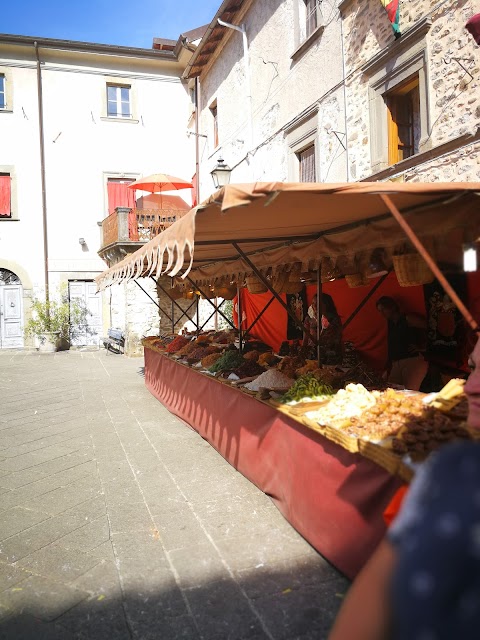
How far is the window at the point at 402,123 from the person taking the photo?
7.30 m

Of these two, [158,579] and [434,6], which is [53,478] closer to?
[158,579]

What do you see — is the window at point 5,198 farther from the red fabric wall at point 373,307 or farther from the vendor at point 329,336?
the vendor at point 329,336

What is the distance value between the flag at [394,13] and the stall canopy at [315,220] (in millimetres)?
4202

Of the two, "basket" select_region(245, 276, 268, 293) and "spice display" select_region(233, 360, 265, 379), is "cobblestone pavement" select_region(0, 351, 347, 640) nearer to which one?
"spice display" select_region(233, 360, 265, 379)

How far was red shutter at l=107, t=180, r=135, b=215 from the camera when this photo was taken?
58.0 feet

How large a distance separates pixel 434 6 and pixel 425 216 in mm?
4800

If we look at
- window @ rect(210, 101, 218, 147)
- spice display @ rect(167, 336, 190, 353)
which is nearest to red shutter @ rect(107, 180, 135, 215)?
window @ rect(210, 101, 218, 147)

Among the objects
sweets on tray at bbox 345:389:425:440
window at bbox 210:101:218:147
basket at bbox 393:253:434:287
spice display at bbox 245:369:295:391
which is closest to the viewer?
sweets on tray at bbox 345:389:425:440

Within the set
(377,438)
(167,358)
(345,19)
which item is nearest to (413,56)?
(345,19)

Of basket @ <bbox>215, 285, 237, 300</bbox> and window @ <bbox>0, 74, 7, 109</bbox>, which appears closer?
basket @ <bbox>215, 285, 237, 300</bbox>

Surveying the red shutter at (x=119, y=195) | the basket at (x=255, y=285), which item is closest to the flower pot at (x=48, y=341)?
the red shutter at (x=119, y=195)

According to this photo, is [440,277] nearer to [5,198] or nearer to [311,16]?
[311,16]

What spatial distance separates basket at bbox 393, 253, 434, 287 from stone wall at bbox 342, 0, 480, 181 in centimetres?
277

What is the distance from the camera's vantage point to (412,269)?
3746 millimetres
